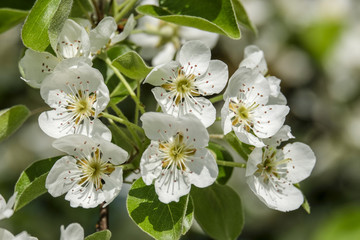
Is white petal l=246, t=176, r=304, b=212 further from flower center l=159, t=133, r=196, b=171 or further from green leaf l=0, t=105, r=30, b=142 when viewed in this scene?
green leaf l=0, t=105, r=30, b=142

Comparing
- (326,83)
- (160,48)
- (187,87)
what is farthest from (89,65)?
(326,83)

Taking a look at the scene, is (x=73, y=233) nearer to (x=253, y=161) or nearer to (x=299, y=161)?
(x=253, y=161)

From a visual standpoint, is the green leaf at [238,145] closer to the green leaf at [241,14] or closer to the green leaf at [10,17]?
the green leaf at [241,14]

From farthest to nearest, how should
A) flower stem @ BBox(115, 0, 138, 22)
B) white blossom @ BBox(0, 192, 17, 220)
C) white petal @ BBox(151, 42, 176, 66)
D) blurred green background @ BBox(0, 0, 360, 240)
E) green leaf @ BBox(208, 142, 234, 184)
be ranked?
1. blurred green background @ BBox(0, 0, 360, 240)
2. white petal @ BBox(151, 42, 176, 66)
3. flower stem @ BBox(115, 0, 138, 22)
4. green leaf @ BBox(208, 142, 234, 184)
5. white blossom @ BBox(0, 192, 17, 220)

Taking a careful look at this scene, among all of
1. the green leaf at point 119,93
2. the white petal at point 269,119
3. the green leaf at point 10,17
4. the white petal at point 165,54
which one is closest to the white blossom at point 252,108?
the white petal at point 269,119

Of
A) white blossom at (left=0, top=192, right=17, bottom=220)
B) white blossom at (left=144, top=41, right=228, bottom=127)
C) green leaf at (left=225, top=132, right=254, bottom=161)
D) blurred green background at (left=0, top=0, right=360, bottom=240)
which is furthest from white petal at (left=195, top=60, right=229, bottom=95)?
blurred green background at (left=0, top=0, right=360, bottom=240)
